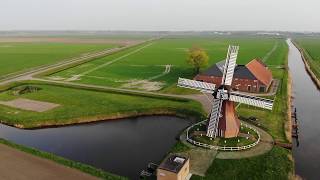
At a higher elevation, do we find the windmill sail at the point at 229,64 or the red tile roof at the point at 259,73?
the windmill sail at the point at 229,64

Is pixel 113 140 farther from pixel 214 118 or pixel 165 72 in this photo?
pixel 165 72

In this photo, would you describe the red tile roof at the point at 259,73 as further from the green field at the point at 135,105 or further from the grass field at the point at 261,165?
the grass field at the point at 261,165

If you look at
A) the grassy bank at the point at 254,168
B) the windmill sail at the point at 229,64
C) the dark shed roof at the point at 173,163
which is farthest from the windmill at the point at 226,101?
the dark shed roof at the point at 173,163

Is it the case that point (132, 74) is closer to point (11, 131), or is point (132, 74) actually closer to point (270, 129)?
point (11, 131)

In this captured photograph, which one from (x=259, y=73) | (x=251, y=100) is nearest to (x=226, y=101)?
(x=251, y=100)

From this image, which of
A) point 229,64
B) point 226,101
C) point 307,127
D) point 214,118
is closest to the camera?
point 229,64

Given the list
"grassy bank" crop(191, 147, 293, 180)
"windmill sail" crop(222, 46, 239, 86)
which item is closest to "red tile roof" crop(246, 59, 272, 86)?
"windmill sail" crop(222, 46, 239, 86)
